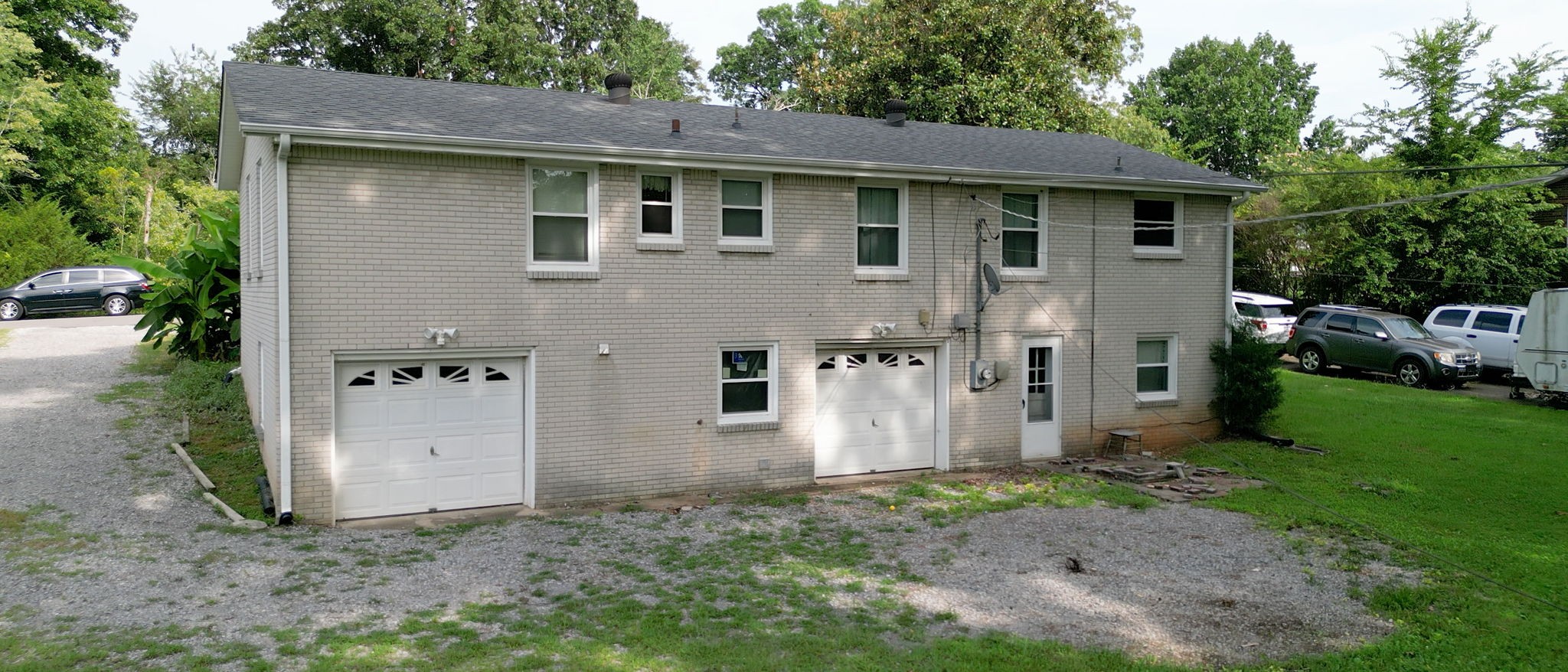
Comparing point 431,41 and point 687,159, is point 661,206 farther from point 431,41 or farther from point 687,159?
point 431,41

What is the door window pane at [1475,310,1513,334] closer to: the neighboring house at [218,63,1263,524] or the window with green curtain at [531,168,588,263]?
the neighboring house at [218,63,1263,524]

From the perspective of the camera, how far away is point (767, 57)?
56.8m

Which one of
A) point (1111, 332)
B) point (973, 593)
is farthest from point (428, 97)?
point (1111, 332)

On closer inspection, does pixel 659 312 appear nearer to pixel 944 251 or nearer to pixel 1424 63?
pixel 944 251

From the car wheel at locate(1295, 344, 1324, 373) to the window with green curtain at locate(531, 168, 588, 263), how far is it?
21.3 meters

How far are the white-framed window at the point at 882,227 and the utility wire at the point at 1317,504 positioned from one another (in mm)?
2201

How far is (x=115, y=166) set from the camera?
40469mm

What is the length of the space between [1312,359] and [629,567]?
22.5 metres

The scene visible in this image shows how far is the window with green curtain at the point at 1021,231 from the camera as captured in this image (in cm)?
1491

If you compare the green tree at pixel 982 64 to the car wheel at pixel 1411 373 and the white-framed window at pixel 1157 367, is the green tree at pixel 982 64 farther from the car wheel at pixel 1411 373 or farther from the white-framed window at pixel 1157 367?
the white-framed window at pixel 1157 367

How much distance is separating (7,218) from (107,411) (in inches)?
940

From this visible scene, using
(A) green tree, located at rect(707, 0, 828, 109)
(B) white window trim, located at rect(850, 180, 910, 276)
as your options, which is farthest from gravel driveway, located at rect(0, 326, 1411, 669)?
(A) green tree, located at rect(707, 0, 828, 109)

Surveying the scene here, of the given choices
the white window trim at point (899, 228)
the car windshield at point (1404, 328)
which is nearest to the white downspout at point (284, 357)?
the white window trim at point (899, 228)

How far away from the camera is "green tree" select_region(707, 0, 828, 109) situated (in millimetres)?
55625
